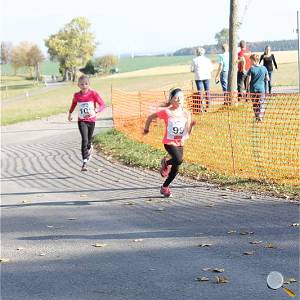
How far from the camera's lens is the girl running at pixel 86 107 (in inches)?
524

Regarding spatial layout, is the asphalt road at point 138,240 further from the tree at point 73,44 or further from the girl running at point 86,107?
the tree at point 73,44

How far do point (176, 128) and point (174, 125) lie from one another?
6 centimetres

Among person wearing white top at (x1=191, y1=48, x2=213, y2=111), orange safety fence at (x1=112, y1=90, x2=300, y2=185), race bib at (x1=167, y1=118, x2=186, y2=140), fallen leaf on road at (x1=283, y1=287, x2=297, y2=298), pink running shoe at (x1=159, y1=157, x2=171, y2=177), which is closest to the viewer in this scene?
fallen leaf on road at (x1=283, y1=287, x2=297, y2=298)

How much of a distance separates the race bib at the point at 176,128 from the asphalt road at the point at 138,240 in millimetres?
855

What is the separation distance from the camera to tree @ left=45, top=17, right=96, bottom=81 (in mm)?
114688

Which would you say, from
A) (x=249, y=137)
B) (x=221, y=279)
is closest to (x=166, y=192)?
(x=249, y=137)

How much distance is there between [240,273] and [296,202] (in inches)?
131

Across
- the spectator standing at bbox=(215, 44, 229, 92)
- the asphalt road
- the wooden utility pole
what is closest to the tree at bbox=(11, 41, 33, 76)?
the spectator standing at bbox=(215, 44, 229, 92)

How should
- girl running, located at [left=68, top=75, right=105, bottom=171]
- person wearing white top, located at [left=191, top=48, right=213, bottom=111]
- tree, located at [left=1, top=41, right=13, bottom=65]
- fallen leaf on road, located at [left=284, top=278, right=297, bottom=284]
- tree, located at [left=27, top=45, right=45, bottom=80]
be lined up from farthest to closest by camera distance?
tree, located at [left=1, top=41, right=13, bottom=65] < tree, located at [left=27, top=45, right=45, bottom=80] < person wearing white top, located at [left=191, top=48, right=213, bottom=111] < girl running, located at [left=68, top=75, right=105, bottom=171] < fallen leaf on road, located at [left=284, top=278, right=297, bottom=284]

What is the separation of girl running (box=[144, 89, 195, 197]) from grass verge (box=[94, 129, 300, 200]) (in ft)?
3.19

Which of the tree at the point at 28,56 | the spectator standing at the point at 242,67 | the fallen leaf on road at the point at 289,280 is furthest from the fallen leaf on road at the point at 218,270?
the tree at the point at 28,56

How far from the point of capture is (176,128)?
10.1m

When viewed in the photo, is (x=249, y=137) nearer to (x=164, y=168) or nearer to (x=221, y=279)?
(x=164, y=168)

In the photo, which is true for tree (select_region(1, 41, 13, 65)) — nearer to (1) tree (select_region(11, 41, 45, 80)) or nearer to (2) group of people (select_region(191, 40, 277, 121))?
(1) tree (select_region(11, 41, 45, 80))
